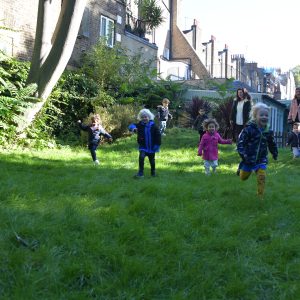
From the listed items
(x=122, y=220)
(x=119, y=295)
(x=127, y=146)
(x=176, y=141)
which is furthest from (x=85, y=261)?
(x=176, y=141)

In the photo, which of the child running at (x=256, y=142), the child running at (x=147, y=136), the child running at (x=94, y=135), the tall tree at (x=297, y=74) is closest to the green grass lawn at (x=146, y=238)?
the child running at (x=256, y=142)

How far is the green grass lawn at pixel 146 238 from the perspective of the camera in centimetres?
418

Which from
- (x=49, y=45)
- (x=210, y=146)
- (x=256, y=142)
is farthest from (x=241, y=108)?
(x=256, y=142)

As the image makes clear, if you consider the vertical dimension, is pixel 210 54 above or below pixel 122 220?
above

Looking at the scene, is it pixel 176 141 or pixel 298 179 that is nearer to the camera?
pixel 298 179

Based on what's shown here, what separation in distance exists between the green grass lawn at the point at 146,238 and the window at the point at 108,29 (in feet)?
49.6

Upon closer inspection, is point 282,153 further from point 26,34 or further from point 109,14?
point 109,14

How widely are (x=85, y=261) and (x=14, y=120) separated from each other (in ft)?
27.8

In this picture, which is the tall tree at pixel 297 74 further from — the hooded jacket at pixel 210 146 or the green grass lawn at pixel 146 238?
the green grass lawn at pixel 146 238

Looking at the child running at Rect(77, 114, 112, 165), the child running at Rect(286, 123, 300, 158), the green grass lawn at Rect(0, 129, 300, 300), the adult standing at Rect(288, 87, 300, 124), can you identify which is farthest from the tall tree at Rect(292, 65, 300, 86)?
the green grass lawn at Rect(0, 129, 300, 300)

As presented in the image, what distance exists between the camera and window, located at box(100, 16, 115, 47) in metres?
22.6

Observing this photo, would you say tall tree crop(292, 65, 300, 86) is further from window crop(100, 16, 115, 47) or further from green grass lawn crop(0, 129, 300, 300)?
green grass lawn crop(0, 129, 300, 300)

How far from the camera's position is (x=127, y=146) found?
15000 millimetres

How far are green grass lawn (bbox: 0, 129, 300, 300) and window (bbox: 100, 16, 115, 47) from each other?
15.1 meters
